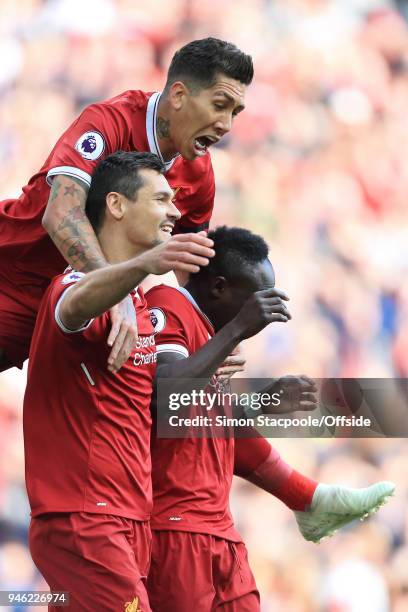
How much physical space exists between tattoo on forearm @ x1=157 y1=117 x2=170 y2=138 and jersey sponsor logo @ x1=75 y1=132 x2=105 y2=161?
19 cm

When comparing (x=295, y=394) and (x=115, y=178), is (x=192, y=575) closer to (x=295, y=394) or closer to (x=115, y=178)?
(x=295, y=394)

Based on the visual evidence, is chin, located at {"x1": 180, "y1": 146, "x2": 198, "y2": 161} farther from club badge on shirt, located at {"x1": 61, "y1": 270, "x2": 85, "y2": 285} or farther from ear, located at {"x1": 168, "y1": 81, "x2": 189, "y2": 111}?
club badge on shirt, located at {"x1": 61, "y1": 270, "x2": 85, "y2": 285}

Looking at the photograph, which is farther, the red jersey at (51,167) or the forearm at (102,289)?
the red jersey at (51,167)

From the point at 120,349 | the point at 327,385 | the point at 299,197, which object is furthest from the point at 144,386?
the point at 299,197

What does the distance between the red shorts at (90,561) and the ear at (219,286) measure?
2.72ft

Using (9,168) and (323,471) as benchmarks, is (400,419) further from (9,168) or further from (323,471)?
(9,168)

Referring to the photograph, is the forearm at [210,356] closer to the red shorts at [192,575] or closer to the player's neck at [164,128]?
the red shorts at [192,575]

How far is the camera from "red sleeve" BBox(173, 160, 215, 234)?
309 cm

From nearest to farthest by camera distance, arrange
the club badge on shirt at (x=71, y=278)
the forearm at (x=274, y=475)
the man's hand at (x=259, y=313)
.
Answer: the club badge on shirt at (x=71, y=278)
the man's hand at (x=259, y=313)
the forearm at (x=274, y=475)

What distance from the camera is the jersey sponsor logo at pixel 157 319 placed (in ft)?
8.96

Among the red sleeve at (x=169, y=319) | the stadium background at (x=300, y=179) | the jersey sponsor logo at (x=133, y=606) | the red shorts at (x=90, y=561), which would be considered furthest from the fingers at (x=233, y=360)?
the stadium background at (x=300, y=179)

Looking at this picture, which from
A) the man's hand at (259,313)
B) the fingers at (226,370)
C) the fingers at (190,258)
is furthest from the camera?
the fingers at (226,370)

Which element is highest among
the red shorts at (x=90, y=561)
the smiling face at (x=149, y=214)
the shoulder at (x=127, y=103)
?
the shoulder at (x=127, y=103)

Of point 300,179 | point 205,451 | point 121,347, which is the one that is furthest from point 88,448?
point 300,179
